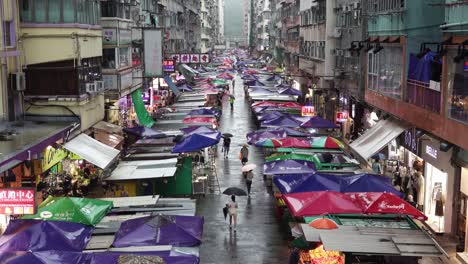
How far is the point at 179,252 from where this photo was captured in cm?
1478

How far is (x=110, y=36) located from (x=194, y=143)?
32.0 feet

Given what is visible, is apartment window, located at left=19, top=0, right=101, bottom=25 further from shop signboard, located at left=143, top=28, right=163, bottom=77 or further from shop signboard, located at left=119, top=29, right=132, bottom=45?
shop signboard, located at left=143, top=28, right=163, bottom=77

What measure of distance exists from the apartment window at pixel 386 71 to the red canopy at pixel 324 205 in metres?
9.89

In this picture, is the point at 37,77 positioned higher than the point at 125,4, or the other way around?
the point at 125,4

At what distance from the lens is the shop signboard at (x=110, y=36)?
35.2 m

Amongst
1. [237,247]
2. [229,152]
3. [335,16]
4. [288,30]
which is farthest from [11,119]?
[288,30]

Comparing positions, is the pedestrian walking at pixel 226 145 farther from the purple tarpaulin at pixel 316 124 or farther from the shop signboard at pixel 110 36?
the shop signboard at pixel 110 36

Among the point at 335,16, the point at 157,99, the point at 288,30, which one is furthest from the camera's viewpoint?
the point at 288,30

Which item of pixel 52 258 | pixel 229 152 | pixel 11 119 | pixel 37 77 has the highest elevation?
pixel 37 77

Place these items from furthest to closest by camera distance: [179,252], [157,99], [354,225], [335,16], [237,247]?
[157,99] → [335,16] → [237,247] → [354,225] → [179,252]

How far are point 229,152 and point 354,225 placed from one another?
2607cm

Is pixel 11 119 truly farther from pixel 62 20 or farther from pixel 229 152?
pixel 229 152

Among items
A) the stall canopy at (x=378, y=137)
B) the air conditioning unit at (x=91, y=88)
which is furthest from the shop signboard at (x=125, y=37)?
the stall canopy at (x=378, y=137)

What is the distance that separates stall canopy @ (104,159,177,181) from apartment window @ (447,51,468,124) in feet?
34.2
